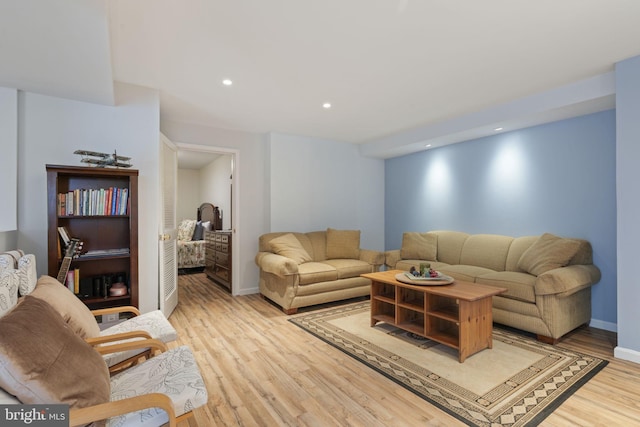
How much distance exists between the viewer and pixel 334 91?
3.26 metres

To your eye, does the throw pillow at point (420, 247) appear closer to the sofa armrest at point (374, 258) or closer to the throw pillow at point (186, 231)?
the sofa armrest at point (374, 258)

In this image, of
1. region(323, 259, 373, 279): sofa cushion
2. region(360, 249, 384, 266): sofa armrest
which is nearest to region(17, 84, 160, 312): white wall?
region(323, 259, 373, 279): sofa cushion

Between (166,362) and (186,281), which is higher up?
(166,362)

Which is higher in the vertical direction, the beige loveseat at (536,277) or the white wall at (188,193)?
the white wall at (188,193)

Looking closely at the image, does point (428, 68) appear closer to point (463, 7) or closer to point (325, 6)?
point (463, 7)

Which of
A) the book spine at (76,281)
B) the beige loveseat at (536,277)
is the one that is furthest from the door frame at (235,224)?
the beige loveseat at (536,277)

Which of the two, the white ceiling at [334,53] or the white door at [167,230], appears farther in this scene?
the white door at [167,230]

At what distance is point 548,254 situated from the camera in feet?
10.6

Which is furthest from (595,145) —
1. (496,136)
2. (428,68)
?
(428,68)

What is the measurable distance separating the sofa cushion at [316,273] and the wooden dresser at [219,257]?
1.49 meters

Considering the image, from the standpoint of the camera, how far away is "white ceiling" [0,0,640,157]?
1.91 m

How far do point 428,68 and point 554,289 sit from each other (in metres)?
2.28

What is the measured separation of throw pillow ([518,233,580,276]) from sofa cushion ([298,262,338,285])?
2.18 meters

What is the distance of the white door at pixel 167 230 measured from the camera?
3389mm
